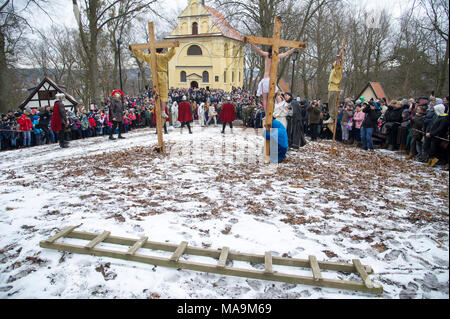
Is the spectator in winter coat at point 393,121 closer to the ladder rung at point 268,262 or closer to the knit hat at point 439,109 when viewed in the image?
the knit hat at point 439,109

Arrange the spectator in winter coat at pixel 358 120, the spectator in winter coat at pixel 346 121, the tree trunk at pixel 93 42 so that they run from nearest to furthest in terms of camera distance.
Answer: the spectator in winter coat at pixel 358 120, the spectator in winter coat at pixel 346 121, the tree trunk at pixel 93 42

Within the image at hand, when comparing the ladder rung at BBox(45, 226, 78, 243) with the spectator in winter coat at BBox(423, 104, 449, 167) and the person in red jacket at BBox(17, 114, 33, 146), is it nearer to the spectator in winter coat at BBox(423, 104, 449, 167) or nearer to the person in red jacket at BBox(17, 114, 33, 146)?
the spectator in winter coat at BBox(423, 104, 449, 167)

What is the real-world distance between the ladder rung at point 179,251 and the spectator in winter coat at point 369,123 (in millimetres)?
9246

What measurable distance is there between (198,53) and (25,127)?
41.9 metres

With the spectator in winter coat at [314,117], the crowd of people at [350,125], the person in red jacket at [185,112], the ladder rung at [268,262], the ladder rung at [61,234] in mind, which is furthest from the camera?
the person in red jacket at [185,112]

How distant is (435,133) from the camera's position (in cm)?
713

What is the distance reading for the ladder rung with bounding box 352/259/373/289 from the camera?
8.45 feet

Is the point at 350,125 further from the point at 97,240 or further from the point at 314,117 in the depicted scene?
the point at 97,240

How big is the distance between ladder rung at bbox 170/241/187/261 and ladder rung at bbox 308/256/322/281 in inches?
55.6

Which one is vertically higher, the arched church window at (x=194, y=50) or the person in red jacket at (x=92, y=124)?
the arched church window at (x=194, y=50)

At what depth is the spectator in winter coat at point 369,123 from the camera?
9.83m

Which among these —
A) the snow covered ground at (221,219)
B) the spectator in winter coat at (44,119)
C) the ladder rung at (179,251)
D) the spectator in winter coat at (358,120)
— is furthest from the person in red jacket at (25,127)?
the spectator in winter coat at (358,120)
